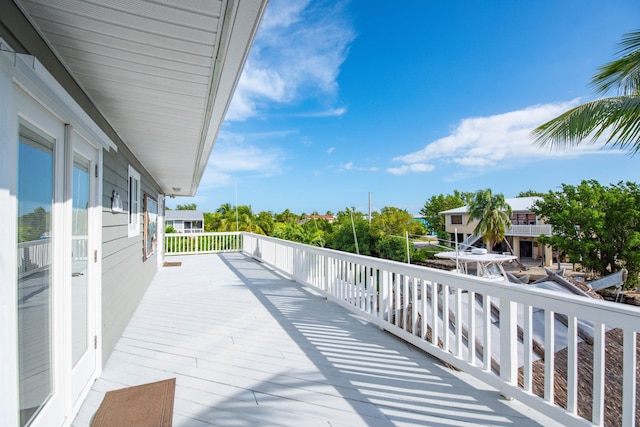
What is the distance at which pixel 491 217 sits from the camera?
89.0 feet

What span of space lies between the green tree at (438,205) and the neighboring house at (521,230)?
8800mm

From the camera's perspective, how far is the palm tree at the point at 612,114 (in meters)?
4.27

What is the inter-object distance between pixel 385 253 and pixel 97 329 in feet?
71.3

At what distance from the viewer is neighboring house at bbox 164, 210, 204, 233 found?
120 feet

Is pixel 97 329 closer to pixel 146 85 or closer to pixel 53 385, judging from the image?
pixel 53 385

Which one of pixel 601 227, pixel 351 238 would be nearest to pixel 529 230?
pixel 601 227

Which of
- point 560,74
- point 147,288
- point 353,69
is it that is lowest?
point 147,288

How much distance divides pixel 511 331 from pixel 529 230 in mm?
29958

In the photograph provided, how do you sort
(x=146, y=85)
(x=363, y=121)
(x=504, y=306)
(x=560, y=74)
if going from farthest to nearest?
(x=363, y=121) → (x=560, y=74) → (x=146, y=85) → (x=504, y=306)

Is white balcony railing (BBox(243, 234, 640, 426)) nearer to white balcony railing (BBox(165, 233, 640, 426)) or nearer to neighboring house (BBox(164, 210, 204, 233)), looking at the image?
white balcony railing (BBox(165, 233, 640, 426))

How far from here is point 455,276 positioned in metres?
2.32

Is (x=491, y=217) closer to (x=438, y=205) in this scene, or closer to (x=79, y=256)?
(x=438, y=205)

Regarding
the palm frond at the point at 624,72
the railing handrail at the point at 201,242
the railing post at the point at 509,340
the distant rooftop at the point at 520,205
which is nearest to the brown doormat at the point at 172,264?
the railing handrail at the point at 201,242

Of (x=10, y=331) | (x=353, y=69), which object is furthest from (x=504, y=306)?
(x=353, y=69)
